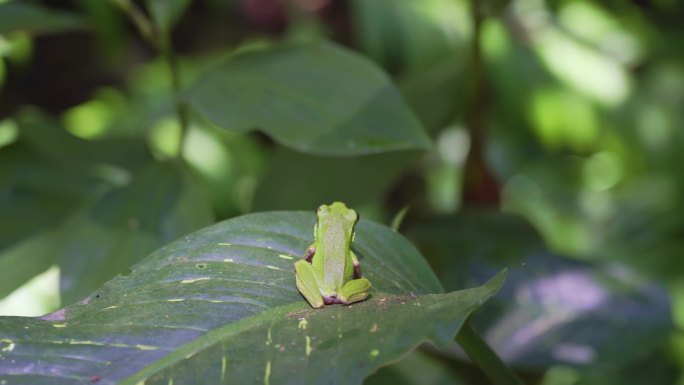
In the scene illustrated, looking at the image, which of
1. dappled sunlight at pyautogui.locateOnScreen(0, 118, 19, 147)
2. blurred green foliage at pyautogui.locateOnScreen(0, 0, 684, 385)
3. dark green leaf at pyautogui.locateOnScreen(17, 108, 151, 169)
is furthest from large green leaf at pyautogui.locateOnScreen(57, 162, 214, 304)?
dappled sunlight at pyautogui.locateOnScreen(0, 118, 19, 147)

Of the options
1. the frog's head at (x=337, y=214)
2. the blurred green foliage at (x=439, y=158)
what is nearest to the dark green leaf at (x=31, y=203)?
the blurred green foliage at (x=439, y=158)

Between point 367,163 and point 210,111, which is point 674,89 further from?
point 210,111

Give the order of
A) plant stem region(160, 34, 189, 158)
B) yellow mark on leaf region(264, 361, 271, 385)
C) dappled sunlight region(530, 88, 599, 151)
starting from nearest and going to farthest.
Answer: yellow mark on leaf region(264, 361, 271, 385)
plant stem region(160, 34, 189, 158)
dappled sunlight region(530, 88, 599, 151)

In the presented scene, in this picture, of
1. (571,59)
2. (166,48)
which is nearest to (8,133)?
(166,48)

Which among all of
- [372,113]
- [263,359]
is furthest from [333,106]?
[263,359]

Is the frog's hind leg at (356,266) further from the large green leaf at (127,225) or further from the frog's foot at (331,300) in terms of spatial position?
the large green leaf at (127,225)

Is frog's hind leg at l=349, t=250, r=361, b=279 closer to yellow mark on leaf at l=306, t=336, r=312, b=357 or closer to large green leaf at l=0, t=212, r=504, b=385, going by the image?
large green leaf at l=0, t=212, r=504, b=385

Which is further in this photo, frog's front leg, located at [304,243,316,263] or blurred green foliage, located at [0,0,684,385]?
blurred green foliage, located at [0,0,684,385]
